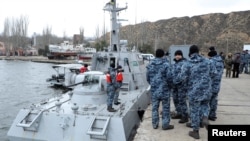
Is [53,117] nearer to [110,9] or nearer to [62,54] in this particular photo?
[110,9]

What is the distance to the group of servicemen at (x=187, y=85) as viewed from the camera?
18.7 feet

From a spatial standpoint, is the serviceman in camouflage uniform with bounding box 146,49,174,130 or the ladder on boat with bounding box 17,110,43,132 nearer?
the serviceman in camouflage uniform with bounding box 146,49,174,130

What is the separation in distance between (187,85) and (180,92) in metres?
0.71

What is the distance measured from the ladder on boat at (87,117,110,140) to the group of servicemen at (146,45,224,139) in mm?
1236

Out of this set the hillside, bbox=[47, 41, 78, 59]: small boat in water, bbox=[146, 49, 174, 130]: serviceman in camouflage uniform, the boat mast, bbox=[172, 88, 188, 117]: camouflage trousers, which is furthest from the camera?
bbox=[47, 41, 78, 59]: small boat in water

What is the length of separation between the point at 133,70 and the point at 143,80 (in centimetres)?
75

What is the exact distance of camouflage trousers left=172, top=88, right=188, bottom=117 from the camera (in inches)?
272

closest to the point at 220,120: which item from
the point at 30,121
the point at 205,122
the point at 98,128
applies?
the point at 205,122

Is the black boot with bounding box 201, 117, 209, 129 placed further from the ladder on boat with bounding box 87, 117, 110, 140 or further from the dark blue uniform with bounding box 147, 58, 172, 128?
the ladder on boat with bounding box 87, 117, 110, 140

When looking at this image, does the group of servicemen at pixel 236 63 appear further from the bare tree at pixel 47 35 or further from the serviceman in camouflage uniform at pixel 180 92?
the bare tree at pixel 47 35

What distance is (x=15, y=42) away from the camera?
259ft

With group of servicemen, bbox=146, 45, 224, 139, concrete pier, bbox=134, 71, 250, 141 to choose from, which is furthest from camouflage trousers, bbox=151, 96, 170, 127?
concrete pier, bbox=134, 71, 250, 141

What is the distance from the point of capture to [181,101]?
22.9 ft

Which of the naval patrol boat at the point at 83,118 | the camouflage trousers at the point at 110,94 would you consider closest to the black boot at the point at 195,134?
the naval patrol boat at the point at 83,118
